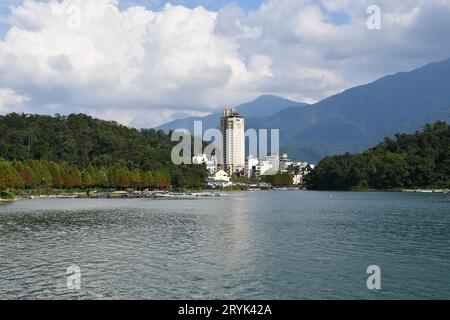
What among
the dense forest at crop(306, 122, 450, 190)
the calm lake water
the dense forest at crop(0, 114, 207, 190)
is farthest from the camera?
the dense forest at crop(306, 122, 450, 190)

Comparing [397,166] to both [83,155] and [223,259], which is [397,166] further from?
[223,259]

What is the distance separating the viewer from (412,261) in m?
28.7

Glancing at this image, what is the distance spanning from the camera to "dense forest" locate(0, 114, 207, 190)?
389 ft

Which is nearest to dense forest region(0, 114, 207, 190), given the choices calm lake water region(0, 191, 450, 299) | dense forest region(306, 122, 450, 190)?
dense forest region(306, 122, 450, 190)

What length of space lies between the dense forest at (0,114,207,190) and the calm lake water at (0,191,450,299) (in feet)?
233

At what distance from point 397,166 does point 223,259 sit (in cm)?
13838

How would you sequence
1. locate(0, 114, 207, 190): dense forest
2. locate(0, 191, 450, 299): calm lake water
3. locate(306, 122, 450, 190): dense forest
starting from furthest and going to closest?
locate(306, 122, 450, 190): dense forest
locate(0, 114, 207, 190): dense forest
locate(0, 191, 450, 299): calm lake water

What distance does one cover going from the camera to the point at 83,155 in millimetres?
158875

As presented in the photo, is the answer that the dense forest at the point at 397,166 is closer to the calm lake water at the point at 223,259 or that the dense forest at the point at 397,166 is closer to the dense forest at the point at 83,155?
the dense forest at the point at 83,155

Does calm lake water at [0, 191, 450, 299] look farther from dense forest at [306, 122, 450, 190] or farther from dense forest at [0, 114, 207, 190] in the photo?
dense forest at [306, 122, 450, 190]

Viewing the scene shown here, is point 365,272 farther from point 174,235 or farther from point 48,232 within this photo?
point 48,232

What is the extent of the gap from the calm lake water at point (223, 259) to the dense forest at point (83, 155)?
233 ft
